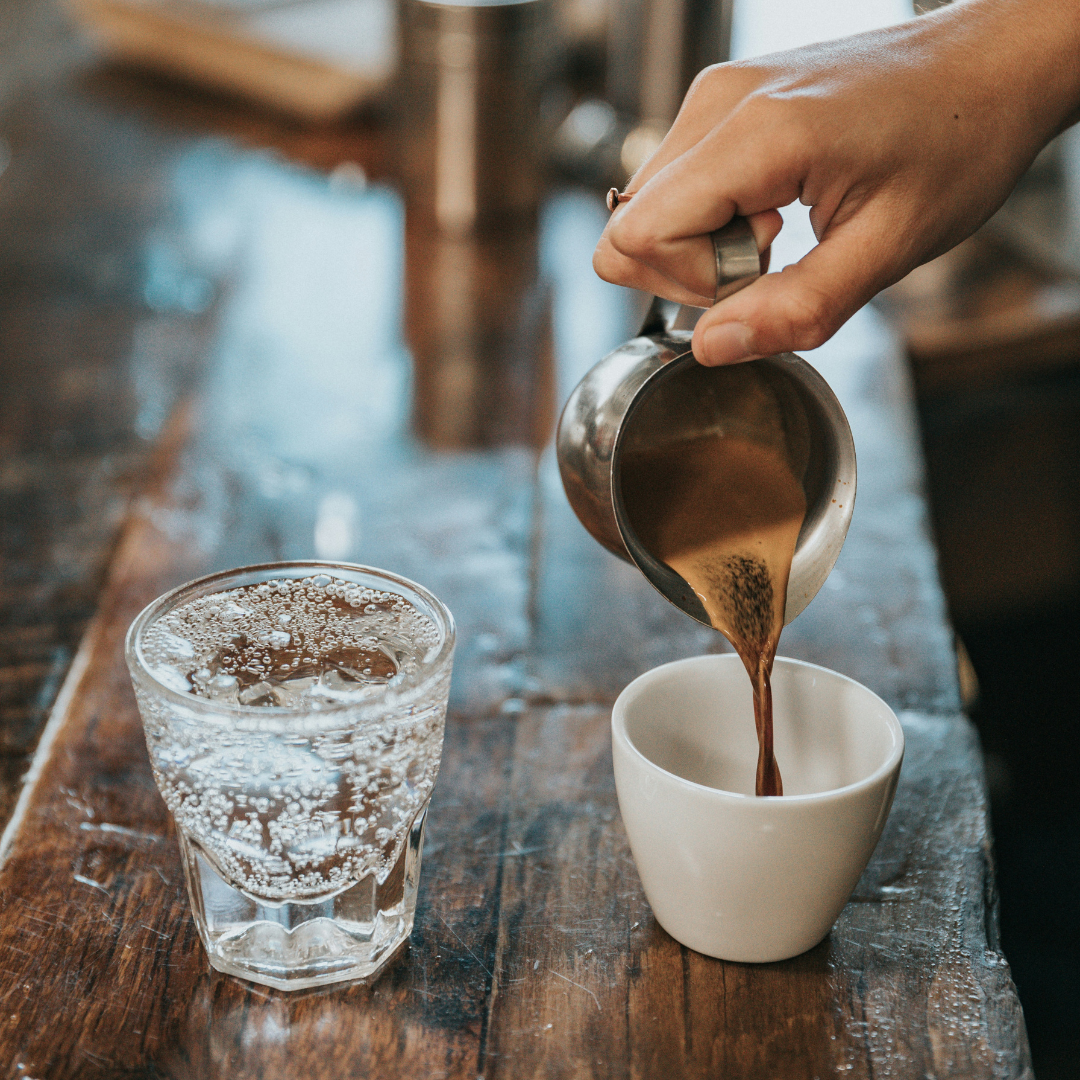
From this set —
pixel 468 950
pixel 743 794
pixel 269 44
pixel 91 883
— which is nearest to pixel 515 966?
pixel 468 950

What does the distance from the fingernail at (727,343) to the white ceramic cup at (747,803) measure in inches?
7.1

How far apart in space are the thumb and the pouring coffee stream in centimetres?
4

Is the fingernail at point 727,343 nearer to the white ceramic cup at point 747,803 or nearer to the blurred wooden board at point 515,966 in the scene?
the white ceramic cup at point 747,803

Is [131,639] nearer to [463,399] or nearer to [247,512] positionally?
[247,512]

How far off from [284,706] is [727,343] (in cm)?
29

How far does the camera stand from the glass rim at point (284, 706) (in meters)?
0.58

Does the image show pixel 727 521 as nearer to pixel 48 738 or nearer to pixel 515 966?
pixel 515 966

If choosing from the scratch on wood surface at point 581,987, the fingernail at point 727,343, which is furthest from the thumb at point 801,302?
the scratch on wood surface at point 581,987

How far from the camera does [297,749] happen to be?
589 millimetres

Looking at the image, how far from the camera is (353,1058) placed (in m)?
0.59

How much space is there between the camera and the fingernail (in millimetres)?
651

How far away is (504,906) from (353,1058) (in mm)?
134

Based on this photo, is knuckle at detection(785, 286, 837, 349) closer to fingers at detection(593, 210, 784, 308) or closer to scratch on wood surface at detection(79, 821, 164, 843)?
fingers at detection(593, 210, 784, 308)

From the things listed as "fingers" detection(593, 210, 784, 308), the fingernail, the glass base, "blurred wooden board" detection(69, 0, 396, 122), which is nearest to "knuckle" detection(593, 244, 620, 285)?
"fingers" detection(593, 210, 784, 308)
